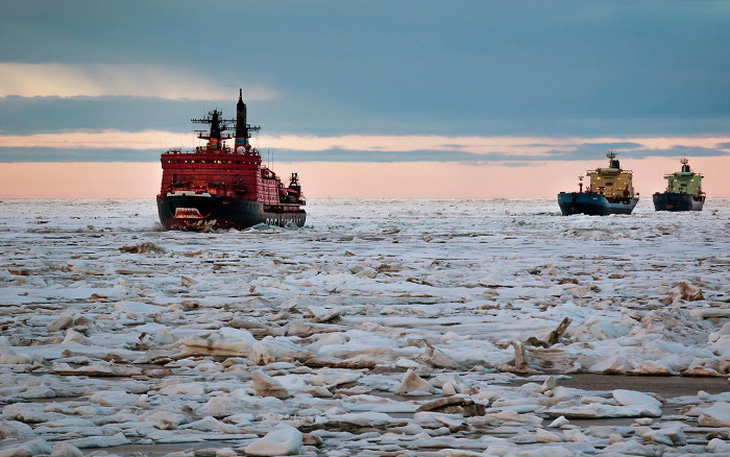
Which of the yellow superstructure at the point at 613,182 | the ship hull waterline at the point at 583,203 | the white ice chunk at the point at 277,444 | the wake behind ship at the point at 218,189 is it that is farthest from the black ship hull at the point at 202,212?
the yellow superstructure at the point at 613,182

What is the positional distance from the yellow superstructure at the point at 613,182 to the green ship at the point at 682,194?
25.7 feet

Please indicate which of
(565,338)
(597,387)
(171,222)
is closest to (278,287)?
(565,338)

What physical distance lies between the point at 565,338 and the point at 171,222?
39568mm

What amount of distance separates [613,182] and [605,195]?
212 cm

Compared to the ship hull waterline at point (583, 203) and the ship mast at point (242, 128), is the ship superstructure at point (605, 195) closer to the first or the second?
the ship hull waterline at point (583, 203)

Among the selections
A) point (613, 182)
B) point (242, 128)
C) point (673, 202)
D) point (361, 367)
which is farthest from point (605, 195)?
point (361, 367)

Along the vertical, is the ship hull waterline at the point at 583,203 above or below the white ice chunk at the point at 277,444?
above

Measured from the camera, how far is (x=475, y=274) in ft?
53.7

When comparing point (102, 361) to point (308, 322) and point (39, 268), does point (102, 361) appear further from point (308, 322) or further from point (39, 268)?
point (39, 268)

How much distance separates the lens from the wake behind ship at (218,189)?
1769 inches

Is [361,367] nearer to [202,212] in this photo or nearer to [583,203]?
[202,212]

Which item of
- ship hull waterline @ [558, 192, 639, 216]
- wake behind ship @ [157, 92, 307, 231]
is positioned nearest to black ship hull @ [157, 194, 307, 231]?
wake behind ship @ [157, 92, 307, 231]

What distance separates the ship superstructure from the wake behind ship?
35.5 metres

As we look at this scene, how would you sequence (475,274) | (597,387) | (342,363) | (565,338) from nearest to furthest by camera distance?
(597,387), (342,363), (565,338), (475,274)
